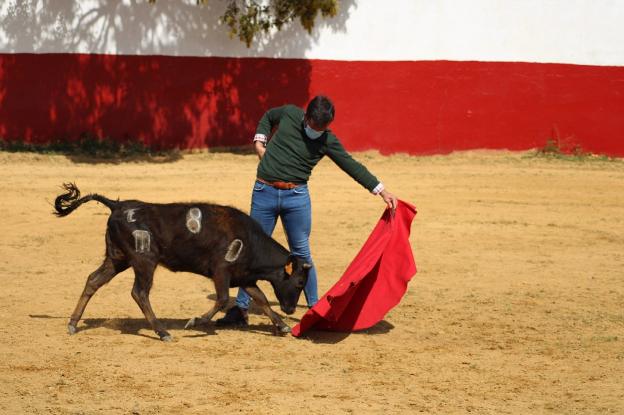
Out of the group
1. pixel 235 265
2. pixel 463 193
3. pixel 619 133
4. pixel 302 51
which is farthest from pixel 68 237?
pixel 619 133

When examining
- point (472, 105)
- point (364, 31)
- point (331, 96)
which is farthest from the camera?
point (472, 105)

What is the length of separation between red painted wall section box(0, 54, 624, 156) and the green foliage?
0.63 metres

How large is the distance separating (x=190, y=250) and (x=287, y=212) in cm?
82

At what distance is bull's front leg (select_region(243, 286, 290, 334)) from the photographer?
799 cm

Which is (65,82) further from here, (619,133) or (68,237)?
(619,133)

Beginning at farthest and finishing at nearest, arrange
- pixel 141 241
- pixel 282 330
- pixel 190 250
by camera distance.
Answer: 1. pixel 282 330
2. pixel 190 250
3. pixel 141 241

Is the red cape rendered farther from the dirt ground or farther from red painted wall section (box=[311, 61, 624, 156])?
red painted wall section (box=[311, 61, 624, 156])

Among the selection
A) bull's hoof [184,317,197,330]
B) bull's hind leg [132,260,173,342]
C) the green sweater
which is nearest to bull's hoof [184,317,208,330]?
bull's hoof [184,317,197,330]

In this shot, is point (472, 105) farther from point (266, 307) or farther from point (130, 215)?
point (130, 215)

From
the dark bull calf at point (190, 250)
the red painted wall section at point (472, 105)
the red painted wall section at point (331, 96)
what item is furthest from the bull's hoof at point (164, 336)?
the red painted wall section at point (472, 105)

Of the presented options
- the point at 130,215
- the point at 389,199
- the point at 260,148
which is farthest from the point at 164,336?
the point at 389,199

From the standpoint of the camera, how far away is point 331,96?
Result: 62.8 ft

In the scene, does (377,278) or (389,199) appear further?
(377,278)

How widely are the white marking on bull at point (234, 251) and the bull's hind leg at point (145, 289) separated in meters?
0.51
